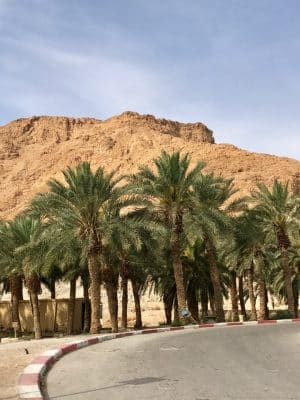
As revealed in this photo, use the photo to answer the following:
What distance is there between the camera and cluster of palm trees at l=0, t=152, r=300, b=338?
25766 mm

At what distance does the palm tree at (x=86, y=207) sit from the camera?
1001 inches

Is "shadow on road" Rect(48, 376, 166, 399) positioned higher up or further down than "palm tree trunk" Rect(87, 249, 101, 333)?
further down

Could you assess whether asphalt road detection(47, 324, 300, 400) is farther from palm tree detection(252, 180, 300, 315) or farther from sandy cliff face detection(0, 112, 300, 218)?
sandy cliff face detection(0, 112, 300, 218)

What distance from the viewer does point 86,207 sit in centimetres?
2547

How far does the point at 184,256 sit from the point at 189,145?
398 feet

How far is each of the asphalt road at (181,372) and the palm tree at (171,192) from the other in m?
13.6

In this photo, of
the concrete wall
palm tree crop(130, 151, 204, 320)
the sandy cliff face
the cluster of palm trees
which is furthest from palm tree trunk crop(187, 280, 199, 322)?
the sandy cliff face

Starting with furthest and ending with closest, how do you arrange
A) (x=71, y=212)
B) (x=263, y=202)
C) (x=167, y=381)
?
1. (x=263, y=202)
2. (x=71, y=212)
3. (x=167, y=381)

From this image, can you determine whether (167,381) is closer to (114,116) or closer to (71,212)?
(71,212)

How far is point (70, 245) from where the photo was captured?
25781 millimetres

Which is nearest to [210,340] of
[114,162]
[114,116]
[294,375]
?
[294,375]

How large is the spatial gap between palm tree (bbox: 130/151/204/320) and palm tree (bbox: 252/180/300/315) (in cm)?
664

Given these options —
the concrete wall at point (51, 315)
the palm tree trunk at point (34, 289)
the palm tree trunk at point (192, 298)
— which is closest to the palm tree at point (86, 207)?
the palm tree trunk at point (34, 289)

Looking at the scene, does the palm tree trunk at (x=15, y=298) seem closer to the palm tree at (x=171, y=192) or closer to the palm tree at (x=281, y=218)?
the palm tree at (x=171, y=192)
